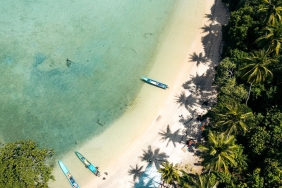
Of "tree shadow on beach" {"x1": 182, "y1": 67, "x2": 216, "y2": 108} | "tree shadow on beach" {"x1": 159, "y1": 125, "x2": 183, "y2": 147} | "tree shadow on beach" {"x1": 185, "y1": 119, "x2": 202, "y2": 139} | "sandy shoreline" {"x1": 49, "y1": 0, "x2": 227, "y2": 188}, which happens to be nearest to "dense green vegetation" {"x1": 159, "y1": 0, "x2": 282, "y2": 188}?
"tree shadow on beach" {"x1": 182, "y1": 67, "x2": 216, "y2": 108}

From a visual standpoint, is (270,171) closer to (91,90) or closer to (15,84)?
(91,90)

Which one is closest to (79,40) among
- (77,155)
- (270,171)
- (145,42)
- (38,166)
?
(145,42)

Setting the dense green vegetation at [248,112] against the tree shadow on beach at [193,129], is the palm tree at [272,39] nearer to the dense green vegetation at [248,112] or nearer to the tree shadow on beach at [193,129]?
the dense green vegetation at [248,112]

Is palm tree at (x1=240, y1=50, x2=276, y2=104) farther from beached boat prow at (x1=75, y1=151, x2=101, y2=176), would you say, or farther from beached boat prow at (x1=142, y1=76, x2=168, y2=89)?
beached boat prow at (x1=75, y1=151, x2=101, y2=176)

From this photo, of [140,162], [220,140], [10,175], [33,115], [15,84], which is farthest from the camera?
[15,84]

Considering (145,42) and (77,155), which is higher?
(145,42)
